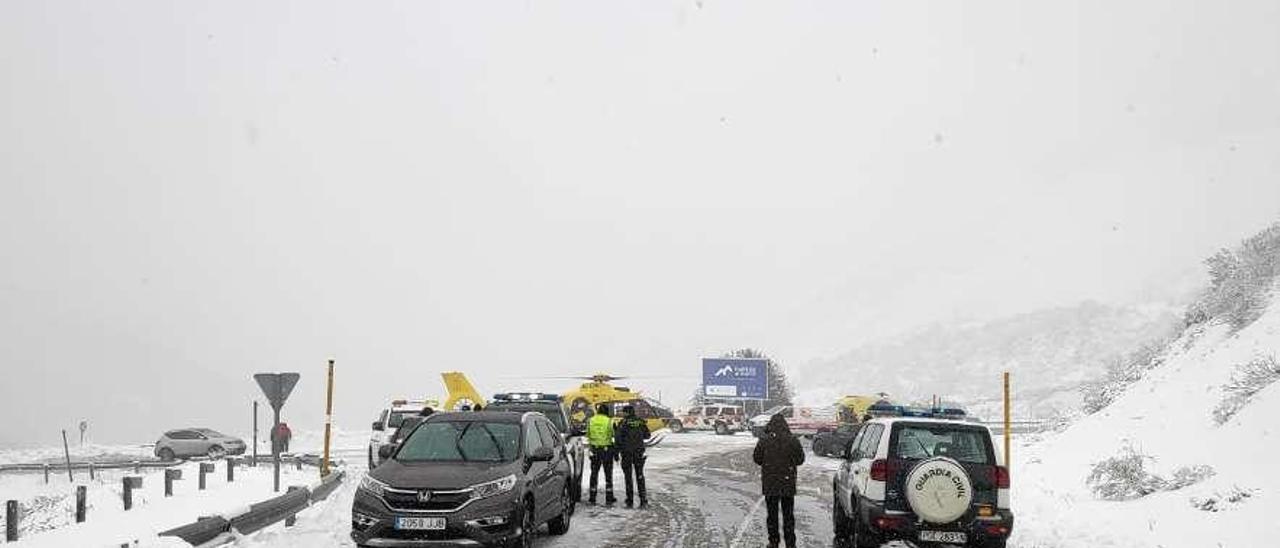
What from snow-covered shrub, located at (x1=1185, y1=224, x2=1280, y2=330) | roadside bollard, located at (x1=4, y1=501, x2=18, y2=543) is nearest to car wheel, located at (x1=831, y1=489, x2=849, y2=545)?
roadside bollard, located at (x1=4, y1=501, x2=18, y2=543)

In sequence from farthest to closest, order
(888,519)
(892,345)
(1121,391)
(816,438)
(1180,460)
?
(892,345) < (816,438) < (1121,391) < (1180,460) < (888,519)

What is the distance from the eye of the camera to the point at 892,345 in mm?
150375

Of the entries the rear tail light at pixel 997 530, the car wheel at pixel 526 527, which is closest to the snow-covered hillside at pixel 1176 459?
the rear tail light at pixel 997 530

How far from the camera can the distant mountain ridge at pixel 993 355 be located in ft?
408

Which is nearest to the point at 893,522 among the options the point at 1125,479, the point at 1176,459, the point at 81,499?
the point at 1125,479

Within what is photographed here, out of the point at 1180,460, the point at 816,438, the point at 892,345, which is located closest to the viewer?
the point at 1180,460

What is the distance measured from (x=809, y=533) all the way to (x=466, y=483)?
216 inches

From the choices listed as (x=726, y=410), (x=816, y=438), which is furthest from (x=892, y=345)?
(x=816, y=438)

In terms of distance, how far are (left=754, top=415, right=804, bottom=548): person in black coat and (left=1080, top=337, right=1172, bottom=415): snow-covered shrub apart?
15.7 m

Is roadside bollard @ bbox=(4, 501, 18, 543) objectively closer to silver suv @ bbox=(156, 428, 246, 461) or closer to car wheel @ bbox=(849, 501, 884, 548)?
car wheel @ bbox=(849, 501, 884, 548)

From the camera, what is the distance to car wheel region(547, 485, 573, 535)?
1354 centimetres

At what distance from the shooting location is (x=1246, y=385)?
680 inches

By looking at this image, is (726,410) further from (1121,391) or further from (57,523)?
(57,523)

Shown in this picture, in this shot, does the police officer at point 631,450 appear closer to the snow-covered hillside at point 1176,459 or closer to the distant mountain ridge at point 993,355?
the snow-covered hillside at point 1176,459
